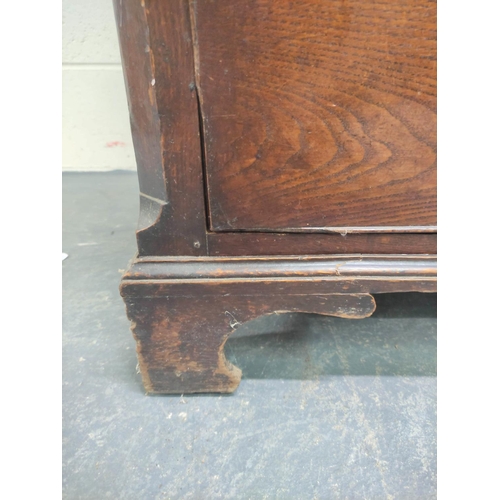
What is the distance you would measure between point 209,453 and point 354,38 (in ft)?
2.19

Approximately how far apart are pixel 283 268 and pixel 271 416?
27 centimetres

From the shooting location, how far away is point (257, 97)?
2.00ft

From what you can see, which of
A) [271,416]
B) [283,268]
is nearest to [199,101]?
[283,268]

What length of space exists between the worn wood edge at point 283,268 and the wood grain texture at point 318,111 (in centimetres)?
6

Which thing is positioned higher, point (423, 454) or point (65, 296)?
point (65, 296)

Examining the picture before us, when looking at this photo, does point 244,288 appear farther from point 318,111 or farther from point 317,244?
point 318,111

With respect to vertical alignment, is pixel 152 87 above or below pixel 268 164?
above

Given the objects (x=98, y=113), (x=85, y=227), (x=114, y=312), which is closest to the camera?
(x=114, y=312)

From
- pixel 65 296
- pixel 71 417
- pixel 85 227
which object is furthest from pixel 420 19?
pixel 85 227

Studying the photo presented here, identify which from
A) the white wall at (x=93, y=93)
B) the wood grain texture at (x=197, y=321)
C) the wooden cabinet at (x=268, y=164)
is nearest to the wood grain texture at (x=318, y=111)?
the wooden cabinet at (x=268, y=164)

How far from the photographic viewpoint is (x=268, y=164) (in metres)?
0.65

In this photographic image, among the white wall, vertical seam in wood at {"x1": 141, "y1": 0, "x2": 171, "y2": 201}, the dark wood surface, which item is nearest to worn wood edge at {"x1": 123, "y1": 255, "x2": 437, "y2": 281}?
the dark wood surface

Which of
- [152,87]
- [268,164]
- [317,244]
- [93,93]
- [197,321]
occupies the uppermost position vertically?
[93,93]

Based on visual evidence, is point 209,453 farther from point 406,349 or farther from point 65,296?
point 65,296
